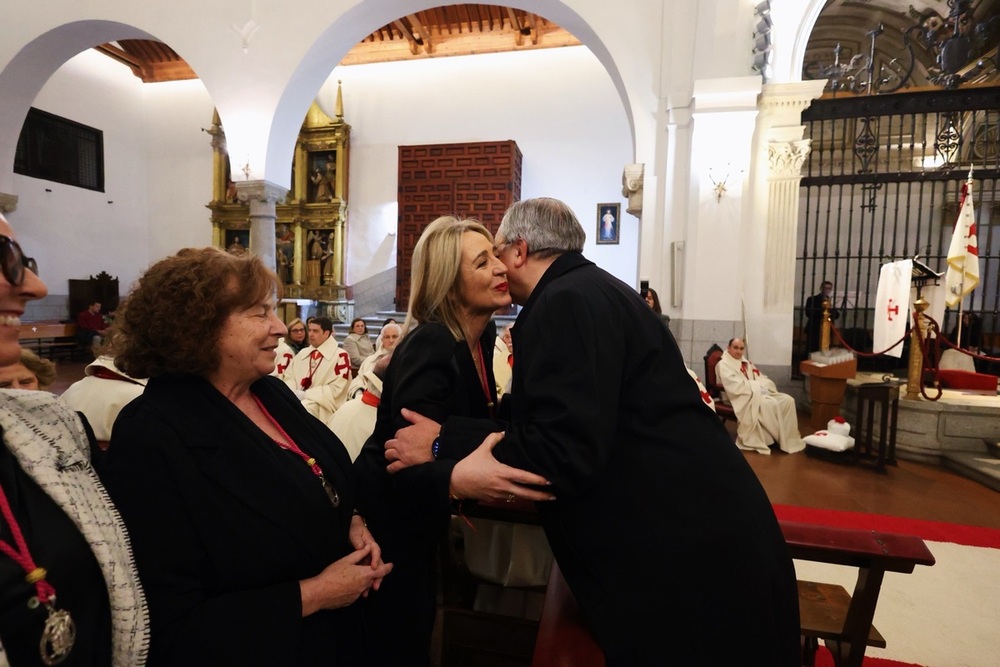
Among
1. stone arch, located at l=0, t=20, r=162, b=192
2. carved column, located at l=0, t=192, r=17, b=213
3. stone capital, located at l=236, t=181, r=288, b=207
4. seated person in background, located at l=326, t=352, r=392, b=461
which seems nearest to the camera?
seated person in background, located at l=326, t=352, r=392, b=461

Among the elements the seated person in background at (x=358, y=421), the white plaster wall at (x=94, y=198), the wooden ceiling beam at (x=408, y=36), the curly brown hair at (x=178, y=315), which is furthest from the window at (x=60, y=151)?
the curly brown hair at (x=178, y=315)

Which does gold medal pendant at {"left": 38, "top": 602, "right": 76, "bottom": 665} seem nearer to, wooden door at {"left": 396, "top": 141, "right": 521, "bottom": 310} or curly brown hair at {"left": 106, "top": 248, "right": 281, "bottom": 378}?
curly brown hair at {"left": 106, "top": 248, "right": 281, "bottom": 378}

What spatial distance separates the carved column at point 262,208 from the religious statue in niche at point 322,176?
175 inches

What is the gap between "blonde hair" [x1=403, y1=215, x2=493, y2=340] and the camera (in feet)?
5.36

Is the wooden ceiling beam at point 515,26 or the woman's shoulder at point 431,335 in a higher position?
the wooden ceiling beam at point 515,26

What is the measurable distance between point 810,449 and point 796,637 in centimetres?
487

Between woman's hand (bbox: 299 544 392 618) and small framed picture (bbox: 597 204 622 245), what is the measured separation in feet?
36.2

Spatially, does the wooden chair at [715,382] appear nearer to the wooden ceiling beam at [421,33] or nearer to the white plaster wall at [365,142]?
the white plaster wall at [365,142]

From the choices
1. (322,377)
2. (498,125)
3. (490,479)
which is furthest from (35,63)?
(490,479)

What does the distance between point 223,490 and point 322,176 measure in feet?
42.2

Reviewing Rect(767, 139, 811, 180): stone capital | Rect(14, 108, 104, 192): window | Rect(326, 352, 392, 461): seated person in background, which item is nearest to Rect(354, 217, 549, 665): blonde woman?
Rect(326, 352, 392, 461): seated person in background

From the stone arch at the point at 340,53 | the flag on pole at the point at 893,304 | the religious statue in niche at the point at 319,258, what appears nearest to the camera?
the flag on pole at the point at 893,304

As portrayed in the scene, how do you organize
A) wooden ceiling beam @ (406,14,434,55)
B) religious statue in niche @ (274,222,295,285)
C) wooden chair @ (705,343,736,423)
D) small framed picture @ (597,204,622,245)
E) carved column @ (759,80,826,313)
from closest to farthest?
wooden chair @ (705,343,736,423) → carved column @ (759,80,826,313) → wooden ceiling beam @ (406,14,434,55) → small framed picture @ (597,204,622,245) → religious statue in niche @ (274,222,295,285)

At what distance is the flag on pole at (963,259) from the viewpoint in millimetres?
6270
